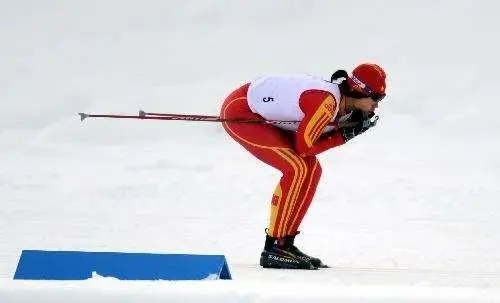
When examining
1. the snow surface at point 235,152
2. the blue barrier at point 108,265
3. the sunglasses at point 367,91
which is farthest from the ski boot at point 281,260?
the blue barrier at point 108,265

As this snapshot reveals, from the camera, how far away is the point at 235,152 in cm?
1177

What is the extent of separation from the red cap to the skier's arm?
0.14m

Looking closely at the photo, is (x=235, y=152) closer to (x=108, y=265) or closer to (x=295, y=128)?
(x=295, y=128)

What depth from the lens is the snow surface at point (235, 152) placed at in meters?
3.92

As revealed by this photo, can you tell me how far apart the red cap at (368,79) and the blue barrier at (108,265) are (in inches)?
48.1

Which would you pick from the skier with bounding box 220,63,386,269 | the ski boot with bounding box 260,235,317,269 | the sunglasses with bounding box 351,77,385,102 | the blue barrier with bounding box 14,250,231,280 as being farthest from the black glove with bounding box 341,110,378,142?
the blue barrier with bounding box 14,250,231,280

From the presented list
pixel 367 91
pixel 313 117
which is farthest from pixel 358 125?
pixel 313 117

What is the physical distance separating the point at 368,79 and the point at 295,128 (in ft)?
1.33

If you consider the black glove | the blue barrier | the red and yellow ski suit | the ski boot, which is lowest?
the blue barrier

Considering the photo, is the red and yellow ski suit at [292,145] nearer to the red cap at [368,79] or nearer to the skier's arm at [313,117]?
the skier's arm at [313,117]

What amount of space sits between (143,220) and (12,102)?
33.8 feet

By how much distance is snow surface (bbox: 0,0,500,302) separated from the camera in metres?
3.92

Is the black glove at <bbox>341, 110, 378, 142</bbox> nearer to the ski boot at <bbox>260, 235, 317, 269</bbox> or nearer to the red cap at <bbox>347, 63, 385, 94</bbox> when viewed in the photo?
the red cap at <bbox>347, 63, 385, 94</bbox>

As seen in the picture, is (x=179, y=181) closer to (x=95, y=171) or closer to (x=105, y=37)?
(x=95, y=171)
